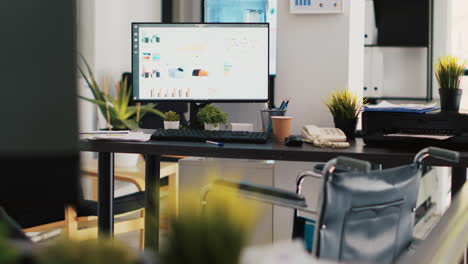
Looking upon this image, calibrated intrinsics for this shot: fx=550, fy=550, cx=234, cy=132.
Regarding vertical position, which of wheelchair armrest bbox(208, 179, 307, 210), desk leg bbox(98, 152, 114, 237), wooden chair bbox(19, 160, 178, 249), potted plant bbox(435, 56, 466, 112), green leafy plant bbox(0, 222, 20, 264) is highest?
potted plant bbox(435, 56, 466, 112)

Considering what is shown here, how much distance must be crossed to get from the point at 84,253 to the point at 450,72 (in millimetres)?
2154

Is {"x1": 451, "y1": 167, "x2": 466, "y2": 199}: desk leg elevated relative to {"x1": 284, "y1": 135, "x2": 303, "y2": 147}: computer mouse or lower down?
lower down

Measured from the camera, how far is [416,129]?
2.13 metres

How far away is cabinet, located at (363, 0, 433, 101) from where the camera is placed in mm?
4414

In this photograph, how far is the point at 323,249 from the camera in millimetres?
1410

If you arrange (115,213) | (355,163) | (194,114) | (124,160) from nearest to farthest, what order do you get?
(355,163), (194,114), (115,213), (124,160)

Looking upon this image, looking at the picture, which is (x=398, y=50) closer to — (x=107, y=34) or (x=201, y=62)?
(x=107, y=34)

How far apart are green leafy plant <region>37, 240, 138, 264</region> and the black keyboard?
1814 millimetres

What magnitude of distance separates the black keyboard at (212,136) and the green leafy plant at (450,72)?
0.78 metres

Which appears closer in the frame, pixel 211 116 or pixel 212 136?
pixel 212 136

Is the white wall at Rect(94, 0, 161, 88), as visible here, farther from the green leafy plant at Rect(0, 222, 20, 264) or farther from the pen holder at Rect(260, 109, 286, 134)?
the green leafy plant at Rect(0, 222, 20, 264)

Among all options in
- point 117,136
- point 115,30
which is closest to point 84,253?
point 117,136

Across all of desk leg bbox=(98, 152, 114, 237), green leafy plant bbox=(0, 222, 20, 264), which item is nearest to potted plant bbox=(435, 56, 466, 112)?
desk leg bbox=(98, 152, 114, 237)

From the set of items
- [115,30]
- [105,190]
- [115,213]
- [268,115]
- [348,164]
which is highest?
[115,30]
